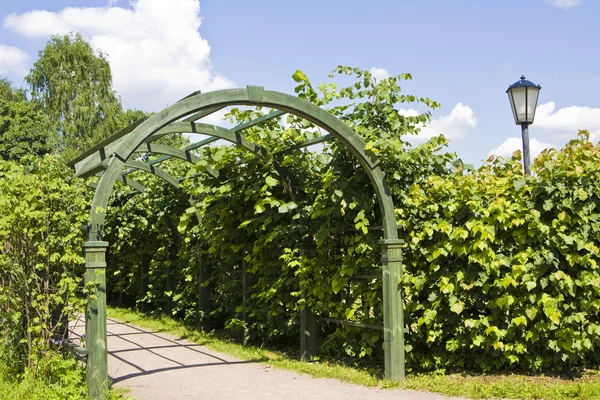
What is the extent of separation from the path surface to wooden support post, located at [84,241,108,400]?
59 centimetres

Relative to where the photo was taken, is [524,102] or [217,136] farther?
[217,136]

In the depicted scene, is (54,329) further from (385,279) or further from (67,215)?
(385,279)

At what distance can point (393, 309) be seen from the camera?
6.30 meters

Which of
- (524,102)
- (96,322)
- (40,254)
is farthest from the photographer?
(524,102)

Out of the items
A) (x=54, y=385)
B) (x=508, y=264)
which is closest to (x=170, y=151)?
(x=54, y=385)

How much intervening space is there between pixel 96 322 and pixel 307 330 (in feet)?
9.45

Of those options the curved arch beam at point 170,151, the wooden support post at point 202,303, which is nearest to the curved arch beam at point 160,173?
the curved arch beam at point 170,151

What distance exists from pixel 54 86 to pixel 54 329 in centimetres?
2984

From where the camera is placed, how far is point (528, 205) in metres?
5.93

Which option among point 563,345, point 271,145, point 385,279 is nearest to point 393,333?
point 385,279

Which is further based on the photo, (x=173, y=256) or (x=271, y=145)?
(x=173, y=256)

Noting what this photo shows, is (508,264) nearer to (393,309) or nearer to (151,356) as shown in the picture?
(393,309)

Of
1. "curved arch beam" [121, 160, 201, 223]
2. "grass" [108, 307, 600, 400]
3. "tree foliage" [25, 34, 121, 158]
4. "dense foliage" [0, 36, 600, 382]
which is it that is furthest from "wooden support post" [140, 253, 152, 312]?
"tree foliage" [25, 34, 121, 158]

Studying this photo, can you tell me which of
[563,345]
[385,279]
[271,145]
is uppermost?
[271,145]
